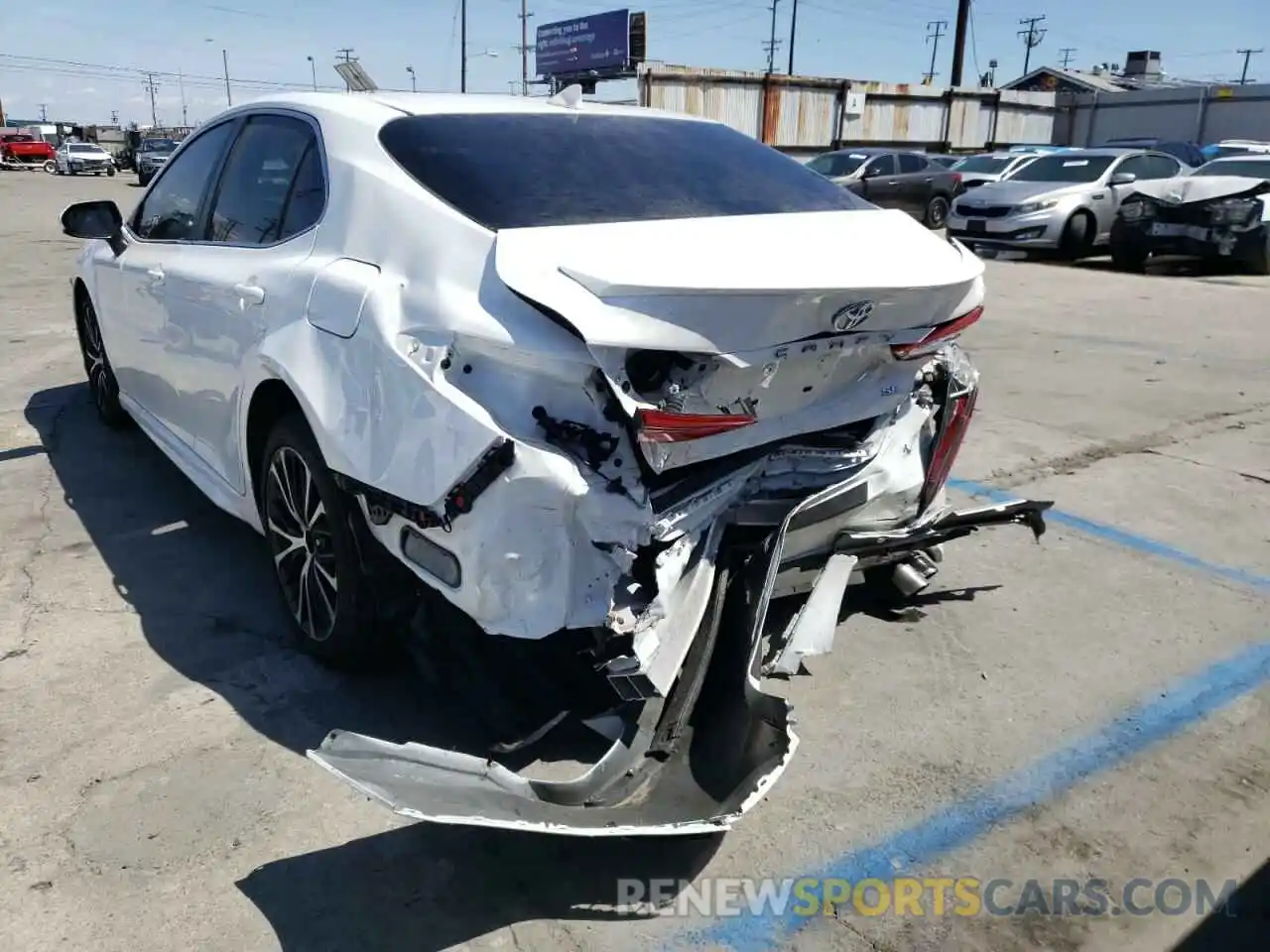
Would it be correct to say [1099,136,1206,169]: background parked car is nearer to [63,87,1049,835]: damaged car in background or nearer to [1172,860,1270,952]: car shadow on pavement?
[63,87,1049,835]: damaged car in background

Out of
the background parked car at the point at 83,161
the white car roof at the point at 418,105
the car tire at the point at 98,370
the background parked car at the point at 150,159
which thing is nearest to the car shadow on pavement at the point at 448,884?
the white car roof at the point at 418,105

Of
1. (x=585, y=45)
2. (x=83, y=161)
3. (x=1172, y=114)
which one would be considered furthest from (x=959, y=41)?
(x=83, y=161)

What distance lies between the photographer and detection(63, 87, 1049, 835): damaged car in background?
7.81 ft

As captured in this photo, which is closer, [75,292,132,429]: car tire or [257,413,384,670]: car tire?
[257,413,384,670]: car tire

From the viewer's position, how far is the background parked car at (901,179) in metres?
19.6

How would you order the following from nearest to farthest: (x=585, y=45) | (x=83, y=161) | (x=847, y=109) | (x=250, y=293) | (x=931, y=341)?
(x=931, y=341) → (x=250, y=293) → (x=847, y=109) → (x=83, y=161) → (x=585, y=45)

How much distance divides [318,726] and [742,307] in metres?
1.77

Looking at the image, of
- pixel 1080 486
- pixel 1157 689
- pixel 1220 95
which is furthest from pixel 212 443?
pixel 1220 95

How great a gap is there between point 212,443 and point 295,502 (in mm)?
804

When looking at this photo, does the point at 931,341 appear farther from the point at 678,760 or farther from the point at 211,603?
the point at 211,603

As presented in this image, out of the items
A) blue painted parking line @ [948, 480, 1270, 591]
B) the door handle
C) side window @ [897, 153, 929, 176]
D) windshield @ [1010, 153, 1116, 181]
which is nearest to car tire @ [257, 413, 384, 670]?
the door handle

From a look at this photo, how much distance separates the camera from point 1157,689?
→ 3365 mm

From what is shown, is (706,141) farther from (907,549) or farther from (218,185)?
(218,185)

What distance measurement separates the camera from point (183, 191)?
4.30m
